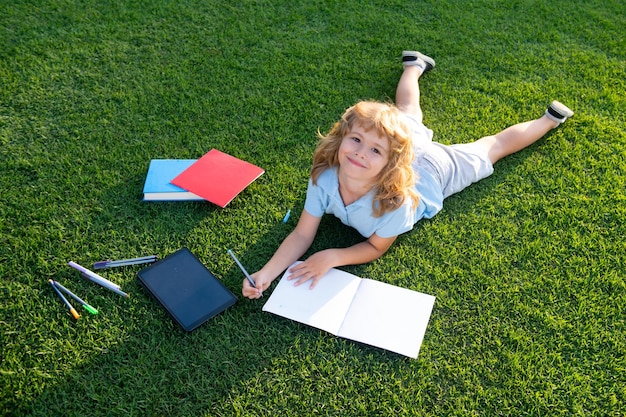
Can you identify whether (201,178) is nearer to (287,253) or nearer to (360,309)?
(287,253)

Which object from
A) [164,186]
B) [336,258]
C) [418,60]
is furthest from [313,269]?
[418,60]

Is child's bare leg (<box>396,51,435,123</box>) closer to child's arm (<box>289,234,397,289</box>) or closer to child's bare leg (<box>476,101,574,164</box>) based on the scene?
child's bare leg (<box>476,101,574,164</box>)

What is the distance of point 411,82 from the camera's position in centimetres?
353

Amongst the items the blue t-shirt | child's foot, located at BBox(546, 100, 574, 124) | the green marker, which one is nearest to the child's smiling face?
the blue t-shirt

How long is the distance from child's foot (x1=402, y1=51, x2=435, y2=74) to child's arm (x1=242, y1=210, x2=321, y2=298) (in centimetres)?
160

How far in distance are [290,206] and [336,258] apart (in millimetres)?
524

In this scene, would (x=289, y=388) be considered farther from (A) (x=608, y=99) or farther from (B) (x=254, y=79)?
(A) (x=608, y=99)

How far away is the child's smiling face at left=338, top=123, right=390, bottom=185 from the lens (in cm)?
230

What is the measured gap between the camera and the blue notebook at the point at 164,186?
113 inches

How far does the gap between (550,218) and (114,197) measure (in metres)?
2.49

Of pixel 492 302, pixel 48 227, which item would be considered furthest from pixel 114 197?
pixel 492 302

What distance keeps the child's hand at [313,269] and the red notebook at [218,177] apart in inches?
23.4

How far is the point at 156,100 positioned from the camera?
3.46 metres

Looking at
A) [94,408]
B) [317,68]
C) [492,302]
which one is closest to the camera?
[94,408]
